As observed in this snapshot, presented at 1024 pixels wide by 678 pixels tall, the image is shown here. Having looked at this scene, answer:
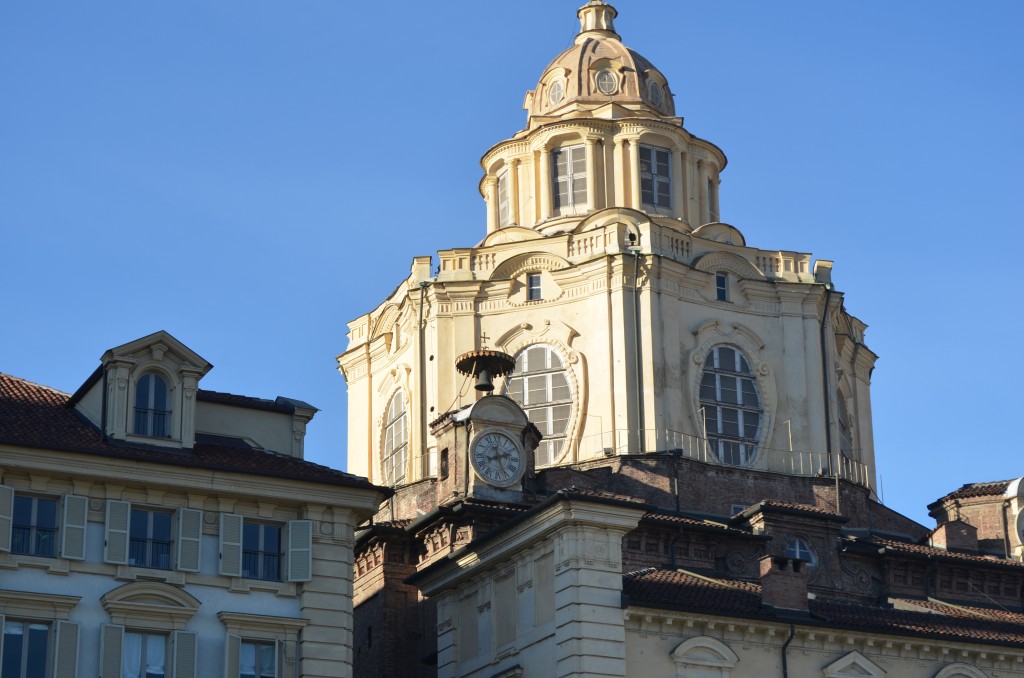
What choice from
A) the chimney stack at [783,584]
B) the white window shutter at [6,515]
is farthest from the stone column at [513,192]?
→ the white window shutter at [6,515]

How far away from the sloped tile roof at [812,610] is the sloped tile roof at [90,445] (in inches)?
317

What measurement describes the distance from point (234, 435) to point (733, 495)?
23.0m

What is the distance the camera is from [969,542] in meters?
67.4

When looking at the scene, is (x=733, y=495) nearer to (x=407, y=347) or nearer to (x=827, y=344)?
(x=827, y=344)

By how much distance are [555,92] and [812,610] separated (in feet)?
101

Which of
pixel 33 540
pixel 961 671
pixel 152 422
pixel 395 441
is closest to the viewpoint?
pixel 33 540

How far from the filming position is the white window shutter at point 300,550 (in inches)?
1799

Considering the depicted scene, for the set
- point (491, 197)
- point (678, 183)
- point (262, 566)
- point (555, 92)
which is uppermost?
point (555, 92)

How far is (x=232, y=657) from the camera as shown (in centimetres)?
4447

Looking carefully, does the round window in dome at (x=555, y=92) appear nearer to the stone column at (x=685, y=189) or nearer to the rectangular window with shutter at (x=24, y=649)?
the stone column at (x=685, y=189)

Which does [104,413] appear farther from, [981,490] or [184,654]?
[981,490]

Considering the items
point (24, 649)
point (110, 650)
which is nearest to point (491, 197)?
point (110, 650)

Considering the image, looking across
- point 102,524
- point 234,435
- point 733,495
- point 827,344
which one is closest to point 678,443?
point 733,495

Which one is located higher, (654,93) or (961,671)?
(654,93)
